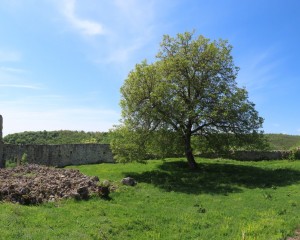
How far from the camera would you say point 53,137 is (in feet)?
214

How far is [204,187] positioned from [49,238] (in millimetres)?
14993

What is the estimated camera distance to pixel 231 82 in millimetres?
33406

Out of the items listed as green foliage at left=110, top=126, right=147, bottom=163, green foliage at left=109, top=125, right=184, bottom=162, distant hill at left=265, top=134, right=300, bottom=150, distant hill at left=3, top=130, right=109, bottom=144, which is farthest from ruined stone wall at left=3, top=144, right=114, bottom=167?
distant hill at left=265, top=134, right=300, bottom=150

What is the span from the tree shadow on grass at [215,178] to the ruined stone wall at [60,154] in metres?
11.9

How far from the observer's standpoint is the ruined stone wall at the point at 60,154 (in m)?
39.5

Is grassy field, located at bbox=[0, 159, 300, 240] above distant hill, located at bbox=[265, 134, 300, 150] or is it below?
below

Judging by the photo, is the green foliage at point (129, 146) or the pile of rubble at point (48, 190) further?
the green foliage at point (129, 146)

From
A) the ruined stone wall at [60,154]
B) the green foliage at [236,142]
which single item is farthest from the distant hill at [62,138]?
the green foliage at [236,142]

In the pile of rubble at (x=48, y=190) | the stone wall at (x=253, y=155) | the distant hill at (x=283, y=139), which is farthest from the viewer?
the distant hill at (x=283, y=139)

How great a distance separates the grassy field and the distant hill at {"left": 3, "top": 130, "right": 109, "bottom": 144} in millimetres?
35159

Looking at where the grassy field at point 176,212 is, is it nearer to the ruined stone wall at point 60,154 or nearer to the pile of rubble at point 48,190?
the pile of rubble at point 48,190

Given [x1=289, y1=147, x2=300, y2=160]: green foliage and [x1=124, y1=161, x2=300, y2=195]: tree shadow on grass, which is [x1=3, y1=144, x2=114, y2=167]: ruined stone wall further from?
[x1=289, y1=147, x2=300, y2=160]: green foliage

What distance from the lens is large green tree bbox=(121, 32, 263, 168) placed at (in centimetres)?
3114

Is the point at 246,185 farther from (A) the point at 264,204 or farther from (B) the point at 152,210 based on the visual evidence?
(B) the point at 152,210
